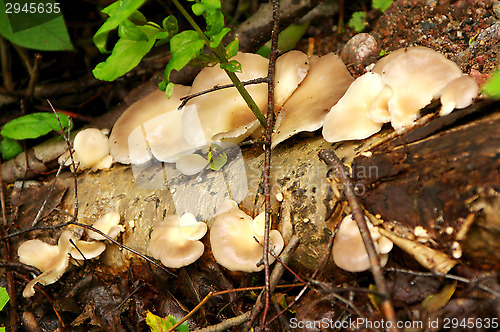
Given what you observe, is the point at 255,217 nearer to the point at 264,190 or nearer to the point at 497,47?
the point at 264,190

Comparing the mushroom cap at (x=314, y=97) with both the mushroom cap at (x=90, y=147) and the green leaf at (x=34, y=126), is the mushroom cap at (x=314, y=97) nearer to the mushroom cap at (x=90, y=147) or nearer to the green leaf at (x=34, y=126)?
the mushroom cap at (x=90, y=147)

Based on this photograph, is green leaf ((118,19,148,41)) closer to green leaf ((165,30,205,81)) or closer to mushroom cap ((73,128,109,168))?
green leaf ((165,30,205,81))

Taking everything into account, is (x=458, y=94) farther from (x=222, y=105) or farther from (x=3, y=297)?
(x=3, y=297)

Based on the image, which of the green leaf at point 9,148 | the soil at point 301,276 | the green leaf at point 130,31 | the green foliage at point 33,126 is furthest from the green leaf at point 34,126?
the green leaf at point 130,31

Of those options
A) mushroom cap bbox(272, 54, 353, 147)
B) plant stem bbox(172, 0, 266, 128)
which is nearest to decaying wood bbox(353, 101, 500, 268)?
mushroom cap bbox(272, 54, 353, 147)

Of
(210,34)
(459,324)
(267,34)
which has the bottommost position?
(459,324)

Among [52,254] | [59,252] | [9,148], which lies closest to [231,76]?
[59,252]

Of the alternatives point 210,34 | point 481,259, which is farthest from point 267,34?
point 481,259
